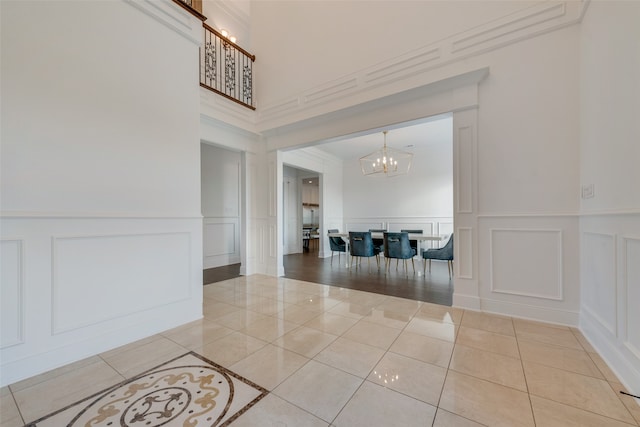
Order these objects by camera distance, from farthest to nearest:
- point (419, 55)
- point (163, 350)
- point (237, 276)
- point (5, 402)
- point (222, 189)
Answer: point (222, 189)
point (237, 276)
point (419, 55)
point (163, 350)
point (5, 402)

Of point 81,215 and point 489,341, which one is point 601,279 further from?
point 81,215

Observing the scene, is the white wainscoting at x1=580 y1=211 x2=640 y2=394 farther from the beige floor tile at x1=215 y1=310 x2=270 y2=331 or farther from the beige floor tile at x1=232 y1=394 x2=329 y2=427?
the beige floor tile at x1=215 y1=310 x2=270 y2=331

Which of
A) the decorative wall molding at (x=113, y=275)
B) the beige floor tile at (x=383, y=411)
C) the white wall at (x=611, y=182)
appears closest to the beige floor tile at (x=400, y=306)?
the beige floor tile at (x=383, y=411)

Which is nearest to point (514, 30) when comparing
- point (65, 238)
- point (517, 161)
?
point (517, 161)

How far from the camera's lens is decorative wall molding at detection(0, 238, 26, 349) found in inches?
63.8

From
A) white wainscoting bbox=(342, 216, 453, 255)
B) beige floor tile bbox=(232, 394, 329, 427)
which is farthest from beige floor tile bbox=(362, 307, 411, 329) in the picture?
white wainscoting bbox=(342, 216, 453, 255)

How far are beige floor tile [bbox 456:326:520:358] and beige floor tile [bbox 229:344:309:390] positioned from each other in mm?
1450

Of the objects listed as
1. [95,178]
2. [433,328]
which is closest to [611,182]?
[433,328]

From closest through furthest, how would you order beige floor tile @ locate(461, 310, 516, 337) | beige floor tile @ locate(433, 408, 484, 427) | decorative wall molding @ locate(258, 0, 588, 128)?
beige floor tile @ locate(433, 408, 484, 427), beige floor tile @ locate(461, 310, 516, 337), decorative wall molding @ locate(258, 0, 588, 128)

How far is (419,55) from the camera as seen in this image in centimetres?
312

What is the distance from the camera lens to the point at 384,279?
14.5 feet

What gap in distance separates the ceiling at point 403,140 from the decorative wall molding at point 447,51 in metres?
1.38

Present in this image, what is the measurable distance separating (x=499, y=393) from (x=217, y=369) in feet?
6.15

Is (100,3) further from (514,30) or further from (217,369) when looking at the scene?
(514,30)
